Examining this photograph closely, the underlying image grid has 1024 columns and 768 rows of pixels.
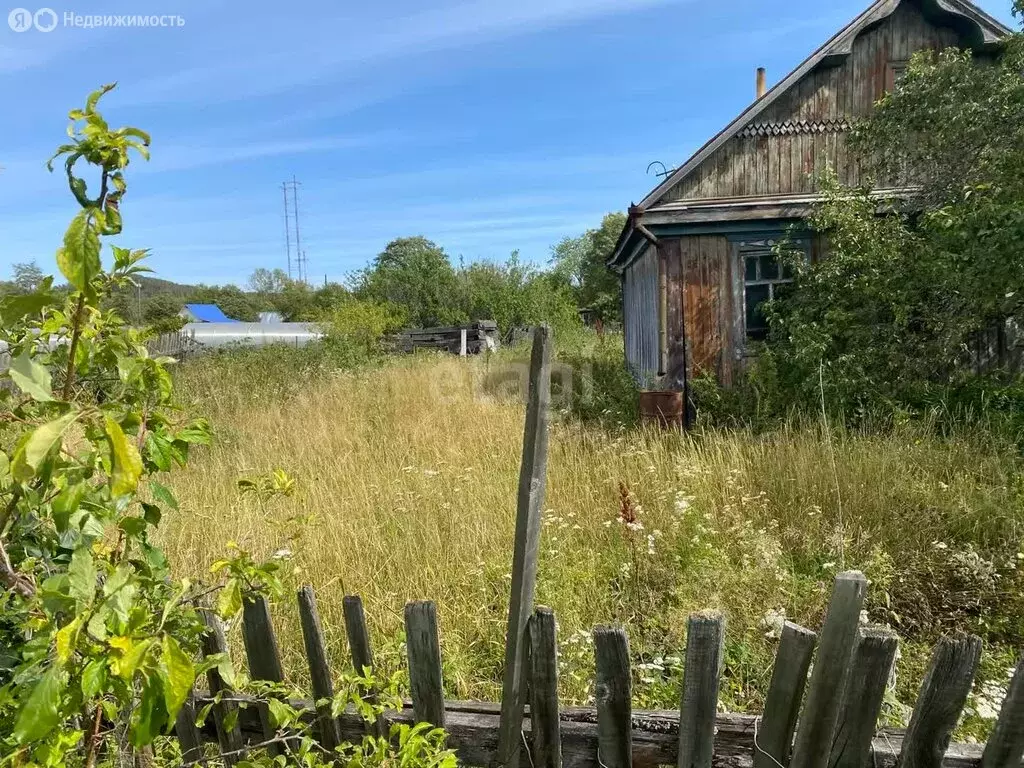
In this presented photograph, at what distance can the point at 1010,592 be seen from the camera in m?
3.03

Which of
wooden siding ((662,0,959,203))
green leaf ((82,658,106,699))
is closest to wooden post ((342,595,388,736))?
green leaf ((82,658,106,699))

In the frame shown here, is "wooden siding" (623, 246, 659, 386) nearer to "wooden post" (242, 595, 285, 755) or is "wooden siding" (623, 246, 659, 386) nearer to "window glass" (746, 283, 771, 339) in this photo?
"window glass" (746, 283, 771, 339)

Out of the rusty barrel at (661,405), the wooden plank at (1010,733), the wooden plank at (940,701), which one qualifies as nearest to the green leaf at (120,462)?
the wooden plank at (940,701)

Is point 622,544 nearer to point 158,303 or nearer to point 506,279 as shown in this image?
point 506,279

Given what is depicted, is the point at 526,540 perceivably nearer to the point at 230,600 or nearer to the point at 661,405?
the point at 230,600

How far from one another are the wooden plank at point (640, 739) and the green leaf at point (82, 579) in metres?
1.17

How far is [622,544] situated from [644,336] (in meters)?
7.51

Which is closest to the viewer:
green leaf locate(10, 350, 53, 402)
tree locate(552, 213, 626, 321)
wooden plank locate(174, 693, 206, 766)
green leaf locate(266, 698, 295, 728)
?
green leaf locate(10, 350, 53, 402)

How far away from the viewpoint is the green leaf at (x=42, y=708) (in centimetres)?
83

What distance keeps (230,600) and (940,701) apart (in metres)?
1.67

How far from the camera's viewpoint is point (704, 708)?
163 cm

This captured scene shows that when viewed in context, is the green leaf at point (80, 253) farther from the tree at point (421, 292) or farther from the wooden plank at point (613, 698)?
the tree at point (421, 292)

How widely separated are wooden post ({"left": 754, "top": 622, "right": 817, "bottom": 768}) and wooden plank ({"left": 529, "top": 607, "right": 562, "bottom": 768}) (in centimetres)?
54

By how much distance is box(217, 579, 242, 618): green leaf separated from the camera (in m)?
1.25
